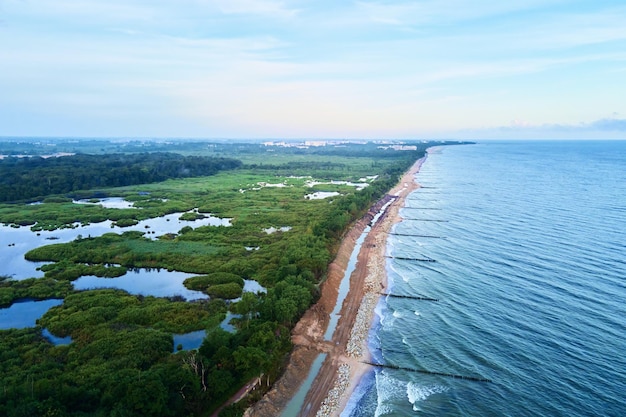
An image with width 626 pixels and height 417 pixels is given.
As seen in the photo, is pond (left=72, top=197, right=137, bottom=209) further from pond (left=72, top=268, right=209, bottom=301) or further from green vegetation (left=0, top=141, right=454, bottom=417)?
pond (left=72, top=268, right=209, bottom=301)

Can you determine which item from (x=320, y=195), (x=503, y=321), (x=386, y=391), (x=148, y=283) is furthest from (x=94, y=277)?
(x=320, y=195)

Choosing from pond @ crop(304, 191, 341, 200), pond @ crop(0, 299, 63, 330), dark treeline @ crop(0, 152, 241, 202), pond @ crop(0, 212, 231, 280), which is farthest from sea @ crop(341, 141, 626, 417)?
dark treeline @ crop(0, 152, 241, 202)

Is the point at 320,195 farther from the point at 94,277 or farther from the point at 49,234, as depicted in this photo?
the point at 94,277

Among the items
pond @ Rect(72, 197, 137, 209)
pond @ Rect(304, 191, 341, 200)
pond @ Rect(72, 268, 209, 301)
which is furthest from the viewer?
pond @ Rect(304, 191, 341, 200)

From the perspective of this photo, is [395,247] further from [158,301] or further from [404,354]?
[158,301]

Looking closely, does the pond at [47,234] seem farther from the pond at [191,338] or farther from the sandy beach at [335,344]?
the sandy beach at [335,344]
